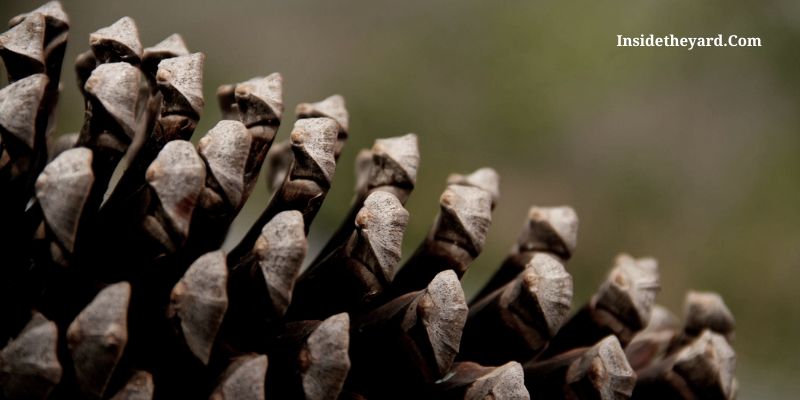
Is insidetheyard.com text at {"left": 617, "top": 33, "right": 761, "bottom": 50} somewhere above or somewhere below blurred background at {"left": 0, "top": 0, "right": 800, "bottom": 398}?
above

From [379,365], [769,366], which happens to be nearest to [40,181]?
Result: [379,365]

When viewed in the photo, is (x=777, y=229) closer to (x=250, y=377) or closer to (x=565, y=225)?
(x=565, y=225)

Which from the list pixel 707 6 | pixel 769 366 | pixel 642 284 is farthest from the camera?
pixel 707 6

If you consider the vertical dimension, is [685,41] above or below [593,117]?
above

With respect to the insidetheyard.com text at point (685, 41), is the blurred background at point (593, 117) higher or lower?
lower

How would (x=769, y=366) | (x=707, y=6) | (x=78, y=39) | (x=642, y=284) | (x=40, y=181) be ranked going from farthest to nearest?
(x=78, y=39) → (x=707, y=6) → (x=769, y=366) → (x=642, y=284) → (x=40, y=181)

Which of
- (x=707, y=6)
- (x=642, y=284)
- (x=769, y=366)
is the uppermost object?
(x=707, y=6)
